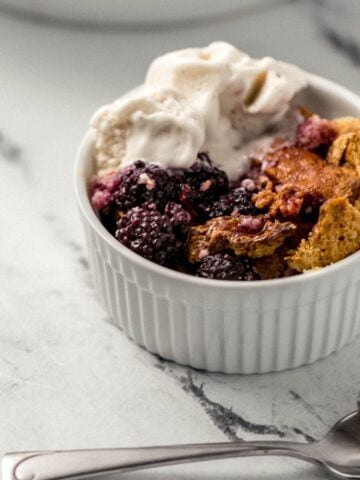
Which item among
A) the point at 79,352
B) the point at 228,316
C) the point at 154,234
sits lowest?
the point at 79,352

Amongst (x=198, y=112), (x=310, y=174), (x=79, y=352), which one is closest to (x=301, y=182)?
(x=310, y=174)

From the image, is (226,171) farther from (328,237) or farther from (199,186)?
(328,237)

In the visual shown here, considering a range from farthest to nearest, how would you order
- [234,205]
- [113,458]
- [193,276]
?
1. [234,205]
2. [193,276]
3. [113,458]

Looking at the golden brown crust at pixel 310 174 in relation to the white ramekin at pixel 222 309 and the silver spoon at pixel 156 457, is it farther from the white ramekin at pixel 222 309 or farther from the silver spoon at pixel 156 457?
the silver spoon at pixel 156 457

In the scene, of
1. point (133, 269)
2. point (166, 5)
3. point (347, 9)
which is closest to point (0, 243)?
point (133, 269)

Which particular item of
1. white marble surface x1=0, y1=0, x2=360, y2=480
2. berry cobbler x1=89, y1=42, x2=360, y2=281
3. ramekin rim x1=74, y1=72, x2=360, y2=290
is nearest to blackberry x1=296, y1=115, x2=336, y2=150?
berry cobbler x1=89, y1=42, x2=360, y2=281

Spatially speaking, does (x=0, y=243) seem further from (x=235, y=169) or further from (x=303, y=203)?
(x=303, y=203)
